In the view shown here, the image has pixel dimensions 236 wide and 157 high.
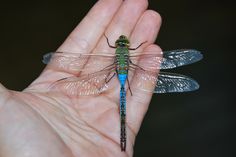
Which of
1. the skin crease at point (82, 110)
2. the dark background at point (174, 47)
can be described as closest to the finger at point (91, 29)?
the skin crease at point (82, 110)

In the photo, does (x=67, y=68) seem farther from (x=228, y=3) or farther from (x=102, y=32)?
(x=228, y=3)

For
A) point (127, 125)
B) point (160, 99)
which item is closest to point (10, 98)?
point (127, 125)

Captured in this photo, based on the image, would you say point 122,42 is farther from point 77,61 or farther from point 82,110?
point 82,110

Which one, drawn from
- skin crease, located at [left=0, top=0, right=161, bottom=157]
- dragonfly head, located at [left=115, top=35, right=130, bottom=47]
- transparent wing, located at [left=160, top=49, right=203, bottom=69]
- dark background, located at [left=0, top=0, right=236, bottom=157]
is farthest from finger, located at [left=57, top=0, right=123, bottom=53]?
dark background, located at [left=0, top=0, right=236, bottom=157]

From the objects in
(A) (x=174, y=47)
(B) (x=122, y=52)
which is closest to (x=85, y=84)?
(B) (x=122, y=52)

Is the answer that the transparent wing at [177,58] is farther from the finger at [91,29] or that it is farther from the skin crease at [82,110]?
the finger at [91,29]

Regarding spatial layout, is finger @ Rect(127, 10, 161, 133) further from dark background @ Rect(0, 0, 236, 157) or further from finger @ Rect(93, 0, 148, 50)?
dark background @ Rect(0, 0, 236, 157)
